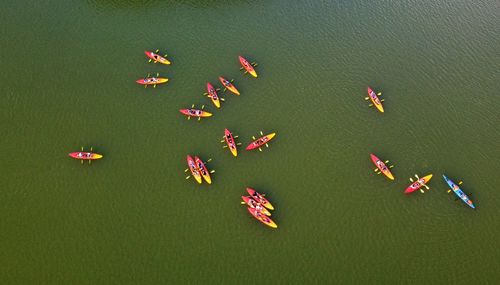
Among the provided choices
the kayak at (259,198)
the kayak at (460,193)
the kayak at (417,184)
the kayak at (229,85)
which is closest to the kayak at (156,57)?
the kayak at (229,85)

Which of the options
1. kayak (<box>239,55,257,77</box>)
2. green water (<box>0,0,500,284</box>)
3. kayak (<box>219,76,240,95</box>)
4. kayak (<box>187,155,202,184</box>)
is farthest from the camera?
kayak (<box>239,55,257,77</box>)

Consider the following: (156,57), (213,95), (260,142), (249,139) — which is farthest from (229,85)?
(156,57)

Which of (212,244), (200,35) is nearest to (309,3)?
(200,35)

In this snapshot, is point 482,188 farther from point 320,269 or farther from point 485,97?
point 320,269

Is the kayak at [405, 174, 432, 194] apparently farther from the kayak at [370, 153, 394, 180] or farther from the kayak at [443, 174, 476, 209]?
the kayak at [443, 174, 476, 209]

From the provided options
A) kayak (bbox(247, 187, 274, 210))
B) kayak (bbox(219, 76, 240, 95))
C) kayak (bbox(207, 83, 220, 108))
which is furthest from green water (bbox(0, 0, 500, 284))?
kayak (bbox(219, 76, 240, 95))

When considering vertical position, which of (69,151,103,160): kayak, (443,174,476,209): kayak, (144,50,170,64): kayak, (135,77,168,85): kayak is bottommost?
(443,174,476,209): kayak
